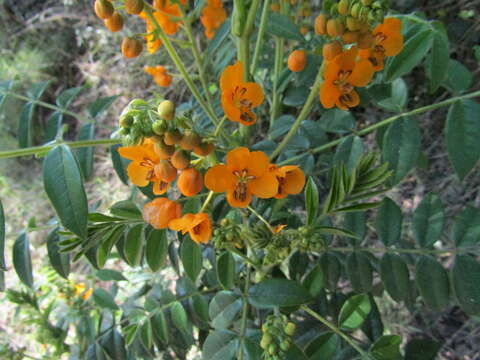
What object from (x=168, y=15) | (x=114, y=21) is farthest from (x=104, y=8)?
Answer: (x=168, y=15)

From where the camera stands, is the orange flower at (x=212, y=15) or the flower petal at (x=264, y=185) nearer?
the flower petal at (x=264, y=185)

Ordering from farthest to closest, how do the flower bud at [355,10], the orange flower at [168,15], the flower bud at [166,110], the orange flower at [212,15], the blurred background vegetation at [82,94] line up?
the blurred background vegetation at [82,94] → the orange flower at [212,15] → the orange flower at [168,15] → the flower bud at [355,10] → the flower bud at [166,110]

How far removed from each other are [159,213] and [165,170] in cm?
17

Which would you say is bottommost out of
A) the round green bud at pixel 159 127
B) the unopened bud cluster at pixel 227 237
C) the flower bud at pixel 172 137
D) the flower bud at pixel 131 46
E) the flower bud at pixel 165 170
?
the unopened bud cluster at pixel 227 237

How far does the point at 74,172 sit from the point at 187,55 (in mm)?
2517

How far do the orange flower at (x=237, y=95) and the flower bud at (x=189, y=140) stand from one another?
158mm

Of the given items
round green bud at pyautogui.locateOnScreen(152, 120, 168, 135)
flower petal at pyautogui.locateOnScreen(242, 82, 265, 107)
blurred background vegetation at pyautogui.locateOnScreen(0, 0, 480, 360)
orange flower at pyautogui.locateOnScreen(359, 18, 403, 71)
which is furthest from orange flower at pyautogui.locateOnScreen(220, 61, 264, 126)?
blurred background vegetation at pyautogui.locateOnScreen(0, 0, 480, 360)

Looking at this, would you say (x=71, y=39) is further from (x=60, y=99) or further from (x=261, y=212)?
(x=261, y=212)

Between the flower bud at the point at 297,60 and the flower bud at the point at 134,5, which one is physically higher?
the flower bud at the point at 134,5

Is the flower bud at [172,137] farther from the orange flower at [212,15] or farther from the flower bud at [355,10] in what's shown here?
the orange flower at [212,15]

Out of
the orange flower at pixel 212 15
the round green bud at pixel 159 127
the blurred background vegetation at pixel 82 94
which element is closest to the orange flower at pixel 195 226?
the round green bud at pixel 159 127

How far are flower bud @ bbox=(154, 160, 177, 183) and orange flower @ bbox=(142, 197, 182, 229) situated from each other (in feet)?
0.44

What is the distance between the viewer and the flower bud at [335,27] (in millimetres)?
929

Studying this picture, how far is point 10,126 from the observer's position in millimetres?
3920
